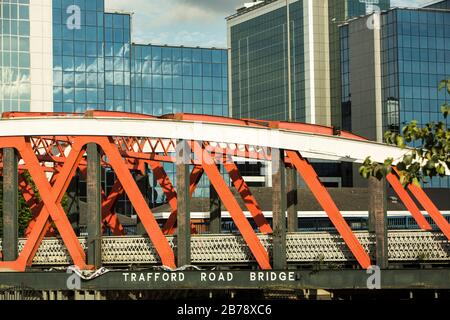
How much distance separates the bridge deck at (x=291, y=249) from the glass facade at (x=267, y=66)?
401 feet

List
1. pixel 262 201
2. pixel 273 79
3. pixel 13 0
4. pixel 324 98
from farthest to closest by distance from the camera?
pixel 273 79 < pixel 324 98 < pixel 13 0 < pixel 262 201

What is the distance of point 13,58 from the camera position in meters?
114

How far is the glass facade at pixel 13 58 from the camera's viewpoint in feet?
372

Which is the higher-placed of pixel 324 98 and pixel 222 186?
pixel 324 98

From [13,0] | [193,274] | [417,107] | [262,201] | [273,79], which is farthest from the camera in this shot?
[273,79]

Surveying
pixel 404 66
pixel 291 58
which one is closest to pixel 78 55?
pixel 404 66

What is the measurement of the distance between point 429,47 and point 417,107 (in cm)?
739

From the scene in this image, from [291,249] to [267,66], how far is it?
135694mm

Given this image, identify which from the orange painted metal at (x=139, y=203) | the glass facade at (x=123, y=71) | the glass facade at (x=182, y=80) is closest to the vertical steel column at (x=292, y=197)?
the orange painted metal at (x=139, y=203)

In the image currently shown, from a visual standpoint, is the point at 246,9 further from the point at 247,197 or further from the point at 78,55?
the point at 247,197

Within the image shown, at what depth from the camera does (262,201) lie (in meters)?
86.1

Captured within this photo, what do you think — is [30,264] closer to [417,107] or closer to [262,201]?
[262,201]

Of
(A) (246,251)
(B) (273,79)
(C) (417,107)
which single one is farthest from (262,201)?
(B) (273,79)

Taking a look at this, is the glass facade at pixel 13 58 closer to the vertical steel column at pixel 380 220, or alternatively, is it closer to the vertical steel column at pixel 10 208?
the vertical steel column at pixel 10 208
